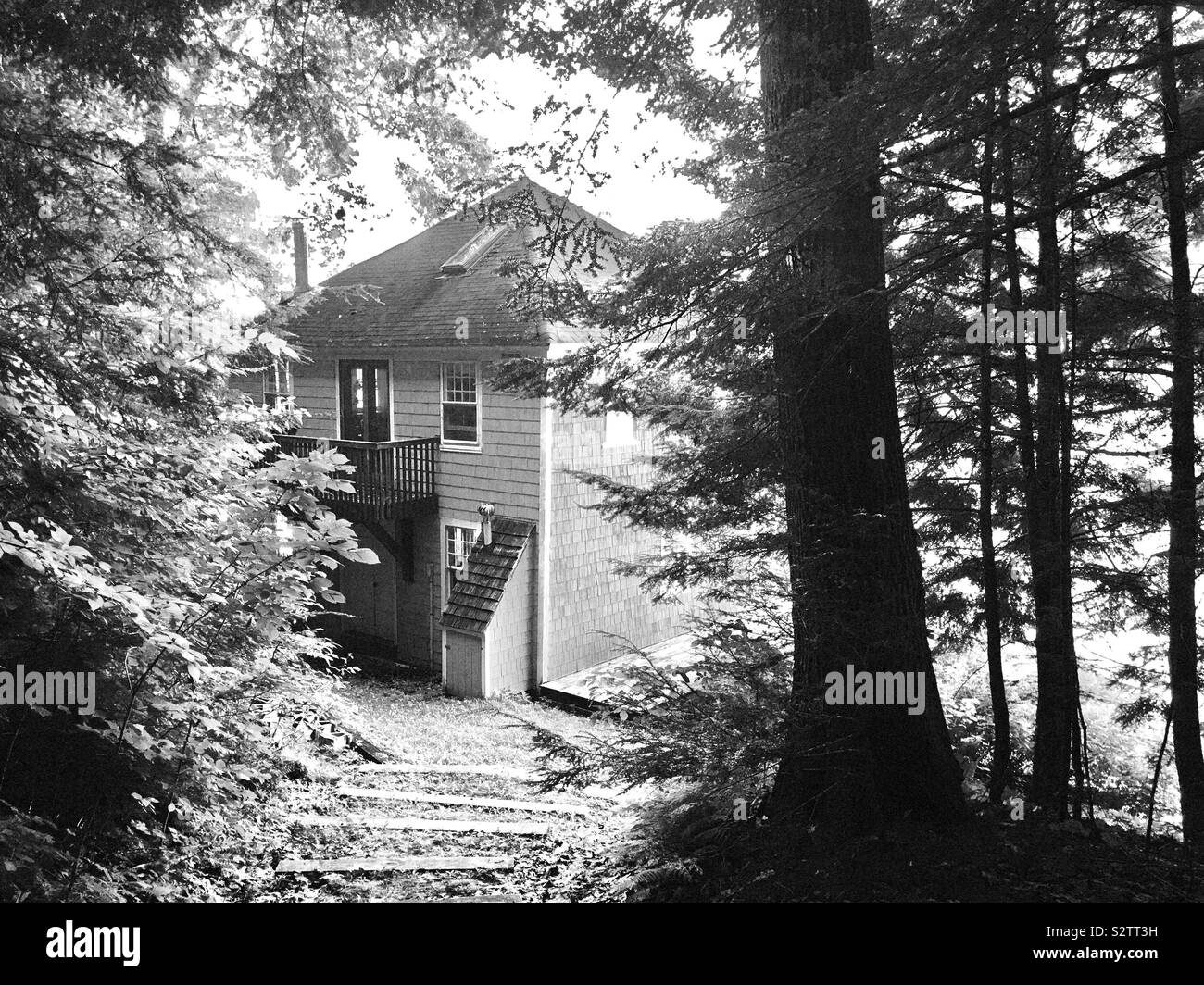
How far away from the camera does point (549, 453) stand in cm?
1356

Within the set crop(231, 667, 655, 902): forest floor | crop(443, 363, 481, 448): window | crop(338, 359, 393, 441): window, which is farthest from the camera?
crop(338, 359, 393, 441): window

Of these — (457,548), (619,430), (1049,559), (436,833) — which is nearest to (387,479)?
(457,548)

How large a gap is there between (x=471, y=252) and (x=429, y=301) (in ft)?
4.75

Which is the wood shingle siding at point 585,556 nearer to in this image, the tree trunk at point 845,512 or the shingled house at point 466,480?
the shingled house at point 466,480

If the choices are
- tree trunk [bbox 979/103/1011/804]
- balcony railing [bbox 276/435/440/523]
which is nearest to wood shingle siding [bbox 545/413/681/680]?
balcony railing [bbox 276/435/440/523]

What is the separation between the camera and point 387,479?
14.8 m

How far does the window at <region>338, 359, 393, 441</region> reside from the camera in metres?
15.8

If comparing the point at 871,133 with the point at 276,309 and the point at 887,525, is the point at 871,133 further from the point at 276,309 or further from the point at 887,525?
the point at 276,309

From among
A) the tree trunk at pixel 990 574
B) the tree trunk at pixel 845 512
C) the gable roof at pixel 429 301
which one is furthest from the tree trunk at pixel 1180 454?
the gable roof at pixel 429 301

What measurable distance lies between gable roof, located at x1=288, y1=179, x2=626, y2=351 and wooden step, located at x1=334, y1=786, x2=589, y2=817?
22.2ft

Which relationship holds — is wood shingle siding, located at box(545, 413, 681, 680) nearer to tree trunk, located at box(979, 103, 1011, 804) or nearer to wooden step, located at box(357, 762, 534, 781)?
wooden step, located at box(357, 762, 534, 781)

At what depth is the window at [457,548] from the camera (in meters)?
14.8

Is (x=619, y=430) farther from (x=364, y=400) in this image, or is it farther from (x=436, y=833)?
(x=436, y=833)
